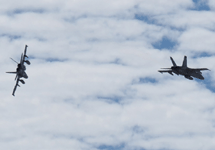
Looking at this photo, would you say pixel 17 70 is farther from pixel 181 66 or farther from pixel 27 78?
pixel 181 66

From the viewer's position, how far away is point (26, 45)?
150125mm

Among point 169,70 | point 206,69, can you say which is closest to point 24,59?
point 169,70

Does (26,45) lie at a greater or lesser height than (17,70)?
greater

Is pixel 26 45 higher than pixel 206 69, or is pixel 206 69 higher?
pixel 26 45

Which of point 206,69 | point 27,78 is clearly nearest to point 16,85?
point 27,78

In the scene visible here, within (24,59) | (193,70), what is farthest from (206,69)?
(24,59)

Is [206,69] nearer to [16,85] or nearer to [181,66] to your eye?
[181,66]

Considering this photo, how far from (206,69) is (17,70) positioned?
215 ft

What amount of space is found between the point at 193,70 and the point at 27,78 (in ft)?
197

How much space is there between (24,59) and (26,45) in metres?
6.21

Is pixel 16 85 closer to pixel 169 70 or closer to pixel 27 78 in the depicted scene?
pixel 27 78

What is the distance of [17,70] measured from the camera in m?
146

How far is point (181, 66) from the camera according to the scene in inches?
5999

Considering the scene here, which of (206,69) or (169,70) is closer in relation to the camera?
(206,69)
